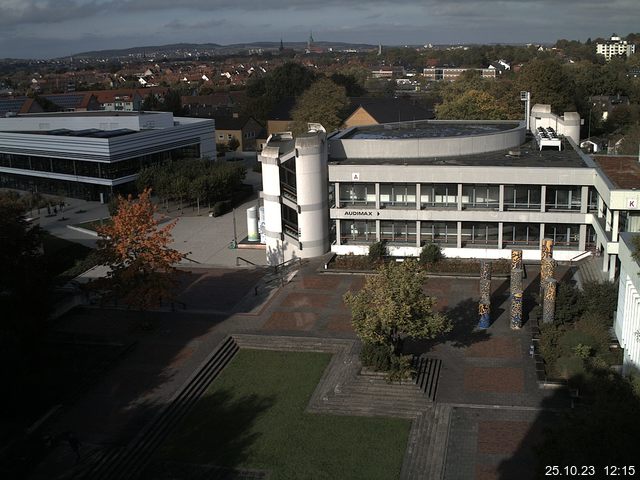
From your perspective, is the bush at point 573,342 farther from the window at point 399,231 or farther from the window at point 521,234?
the window at point 399,231

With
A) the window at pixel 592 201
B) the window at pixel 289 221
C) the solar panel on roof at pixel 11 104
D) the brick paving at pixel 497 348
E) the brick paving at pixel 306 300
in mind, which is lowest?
the brick paving at pixel 497 348

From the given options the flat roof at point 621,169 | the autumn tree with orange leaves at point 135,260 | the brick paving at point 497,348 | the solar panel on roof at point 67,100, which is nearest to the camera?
the brick paving at point 497,348

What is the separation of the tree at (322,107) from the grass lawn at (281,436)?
51498 millimetres

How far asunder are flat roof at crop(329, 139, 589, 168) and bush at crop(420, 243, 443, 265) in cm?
570

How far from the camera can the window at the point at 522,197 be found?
1683 inches

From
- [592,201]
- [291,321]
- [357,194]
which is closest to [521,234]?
[592,201]

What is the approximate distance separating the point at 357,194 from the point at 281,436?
23.1 meters

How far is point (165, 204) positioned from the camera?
64.9m

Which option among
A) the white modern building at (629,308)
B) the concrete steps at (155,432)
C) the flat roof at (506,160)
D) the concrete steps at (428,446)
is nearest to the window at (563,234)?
the flat roof at (506,160)

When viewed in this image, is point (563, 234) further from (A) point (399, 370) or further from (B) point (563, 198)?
(A) point (399, 370)

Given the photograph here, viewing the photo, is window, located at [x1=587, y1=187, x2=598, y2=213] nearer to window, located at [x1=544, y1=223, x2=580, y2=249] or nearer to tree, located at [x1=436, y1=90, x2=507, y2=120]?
window, located at [x1=544, y1=223, x2=580, y2=249]

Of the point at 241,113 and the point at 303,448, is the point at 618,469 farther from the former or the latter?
the point at 241,113

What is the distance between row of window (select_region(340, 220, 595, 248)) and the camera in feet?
141
